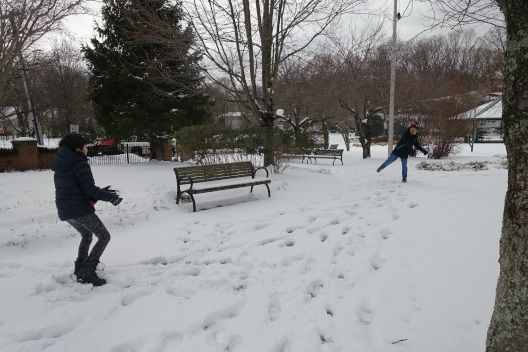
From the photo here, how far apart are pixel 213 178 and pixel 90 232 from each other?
3936 millimetres

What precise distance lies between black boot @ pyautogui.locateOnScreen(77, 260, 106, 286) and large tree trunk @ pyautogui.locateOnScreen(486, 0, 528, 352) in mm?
3595

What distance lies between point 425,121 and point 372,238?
1720 centimetres

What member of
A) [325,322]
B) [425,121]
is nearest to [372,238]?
[325,322]

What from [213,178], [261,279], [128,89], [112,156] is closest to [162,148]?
[128,89]

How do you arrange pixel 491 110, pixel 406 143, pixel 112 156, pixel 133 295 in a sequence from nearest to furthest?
pixel 133 295 < pixel 406 143 < pixel 112 156 < pixel 491 110

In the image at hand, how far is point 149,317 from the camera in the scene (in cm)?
284

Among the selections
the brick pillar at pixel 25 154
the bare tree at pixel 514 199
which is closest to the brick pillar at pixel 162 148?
the brick pillar at pixel 25 154

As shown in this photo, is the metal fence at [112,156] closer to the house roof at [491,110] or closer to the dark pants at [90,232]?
the dark pants at [90,232]

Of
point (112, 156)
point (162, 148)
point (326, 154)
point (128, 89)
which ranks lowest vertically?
point (326, 154)

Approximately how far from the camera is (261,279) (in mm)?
3496

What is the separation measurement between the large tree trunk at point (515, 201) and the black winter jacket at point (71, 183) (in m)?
3.53

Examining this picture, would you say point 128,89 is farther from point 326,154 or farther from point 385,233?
point 385,233

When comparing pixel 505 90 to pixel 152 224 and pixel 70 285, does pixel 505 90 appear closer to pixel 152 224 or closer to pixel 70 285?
pixel 70 285

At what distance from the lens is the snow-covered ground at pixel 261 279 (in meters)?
2.54
